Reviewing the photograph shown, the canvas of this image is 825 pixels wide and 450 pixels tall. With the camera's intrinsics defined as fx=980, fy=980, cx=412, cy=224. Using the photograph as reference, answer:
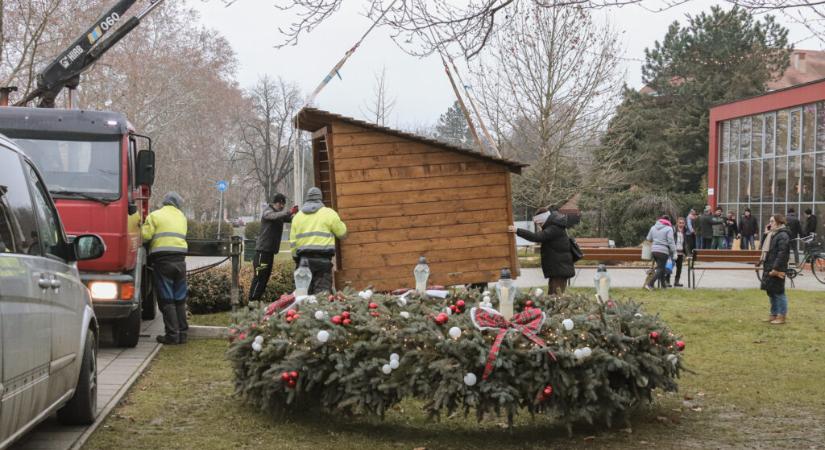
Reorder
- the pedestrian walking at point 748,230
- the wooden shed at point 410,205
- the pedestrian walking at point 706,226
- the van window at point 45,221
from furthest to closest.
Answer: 1. the pedestrian walking at point 748,230
2. the pedestrian walking at point 706,226
3. the wooden shed at point 410,205
4. the van window at point 45,221

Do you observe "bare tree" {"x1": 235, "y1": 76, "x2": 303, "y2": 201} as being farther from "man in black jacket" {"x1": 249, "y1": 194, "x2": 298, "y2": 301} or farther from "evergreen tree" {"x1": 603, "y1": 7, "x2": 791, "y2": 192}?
"man in black jacket" {"x1": 249, "y1": 194, "x2": 298, "y2": 301}

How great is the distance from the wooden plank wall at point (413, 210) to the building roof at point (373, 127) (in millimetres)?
92

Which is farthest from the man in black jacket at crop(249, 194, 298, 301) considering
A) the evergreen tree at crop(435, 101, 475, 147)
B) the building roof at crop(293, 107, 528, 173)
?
the evergreen tree at crop(435, 101, 475, 147)

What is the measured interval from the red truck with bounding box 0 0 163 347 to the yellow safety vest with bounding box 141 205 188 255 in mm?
171

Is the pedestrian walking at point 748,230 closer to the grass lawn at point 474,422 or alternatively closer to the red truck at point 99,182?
the grass lawn at point 474,422

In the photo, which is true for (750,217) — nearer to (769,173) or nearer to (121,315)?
(769,173)

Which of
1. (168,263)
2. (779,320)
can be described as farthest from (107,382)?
(779,320)

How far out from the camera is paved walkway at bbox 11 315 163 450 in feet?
20.8

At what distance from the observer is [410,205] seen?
1233 cm

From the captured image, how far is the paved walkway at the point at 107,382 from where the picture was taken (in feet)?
20.8

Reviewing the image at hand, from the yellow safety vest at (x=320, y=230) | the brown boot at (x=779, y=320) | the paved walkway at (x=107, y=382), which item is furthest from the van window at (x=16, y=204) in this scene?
the brown boot at (x=779, y=320)

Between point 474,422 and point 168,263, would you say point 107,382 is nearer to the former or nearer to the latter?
point 168,263

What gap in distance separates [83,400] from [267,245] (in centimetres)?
747

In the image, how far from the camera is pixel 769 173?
37.1m
